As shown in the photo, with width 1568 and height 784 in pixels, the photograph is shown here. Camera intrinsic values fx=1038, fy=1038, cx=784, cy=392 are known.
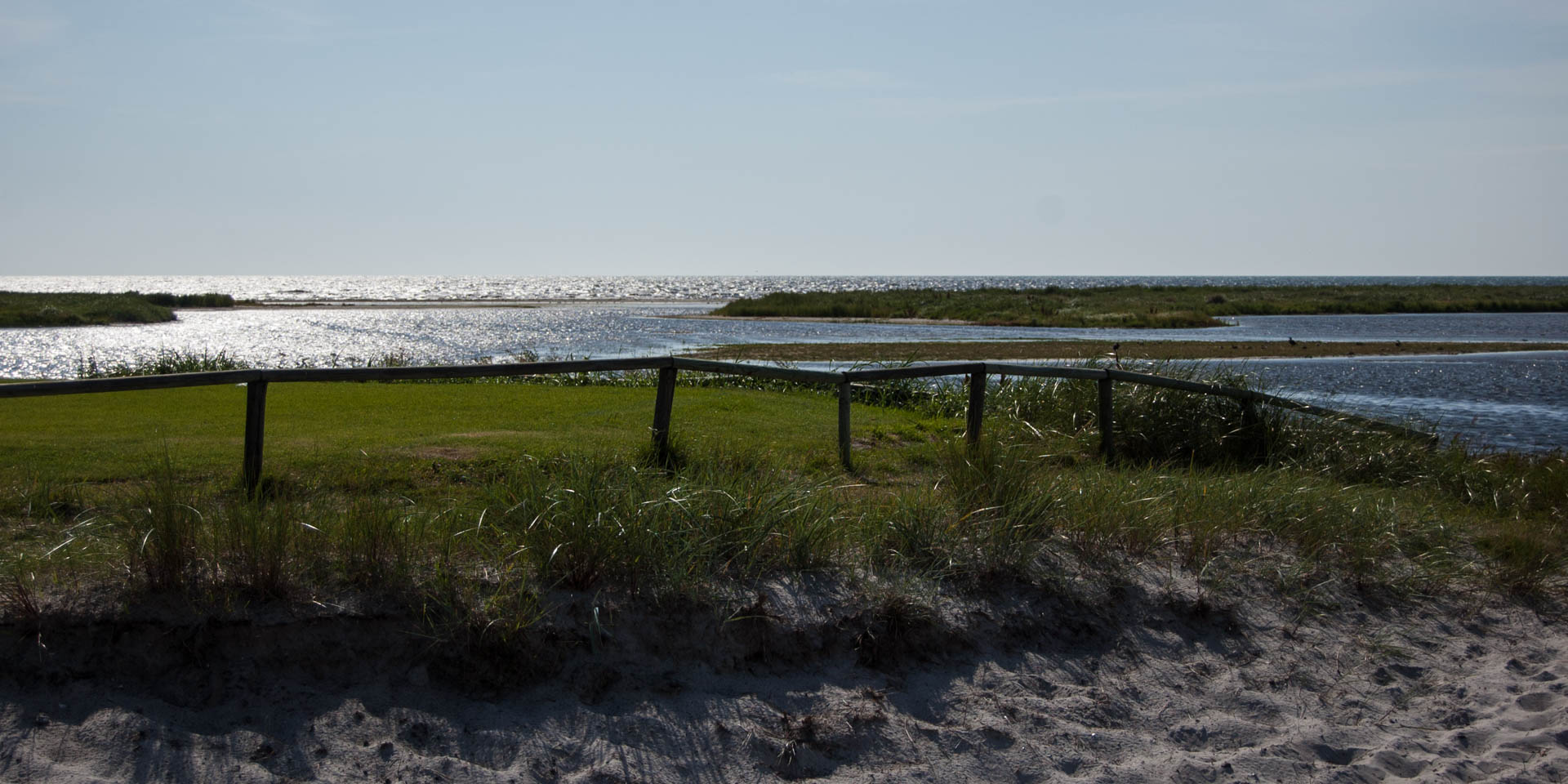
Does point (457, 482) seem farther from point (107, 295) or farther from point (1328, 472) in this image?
point (107, 295)

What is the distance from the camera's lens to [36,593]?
4656mm

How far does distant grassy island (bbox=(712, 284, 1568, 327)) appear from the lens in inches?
2185

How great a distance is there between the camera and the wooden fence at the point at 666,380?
23.1 ft

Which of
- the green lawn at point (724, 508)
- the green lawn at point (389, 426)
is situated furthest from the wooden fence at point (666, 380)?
the green lawn at point (389, 426)

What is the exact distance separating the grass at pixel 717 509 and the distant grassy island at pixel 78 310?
179 feet

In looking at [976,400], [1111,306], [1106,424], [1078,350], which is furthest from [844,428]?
[1111,306]

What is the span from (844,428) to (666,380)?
5.58 ft

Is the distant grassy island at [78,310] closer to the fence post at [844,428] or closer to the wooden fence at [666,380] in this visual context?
the wooden fence at [666,380]

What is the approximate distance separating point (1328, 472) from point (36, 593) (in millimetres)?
9502

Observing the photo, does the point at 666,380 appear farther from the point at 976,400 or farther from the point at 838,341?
the point at 838,341

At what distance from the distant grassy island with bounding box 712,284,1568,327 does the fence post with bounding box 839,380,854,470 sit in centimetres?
4539

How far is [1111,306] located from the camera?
6309 cm

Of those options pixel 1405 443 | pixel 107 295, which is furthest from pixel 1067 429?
pixel 107 295

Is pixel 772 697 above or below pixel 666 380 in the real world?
below
